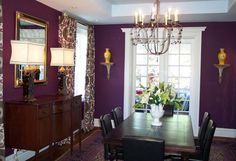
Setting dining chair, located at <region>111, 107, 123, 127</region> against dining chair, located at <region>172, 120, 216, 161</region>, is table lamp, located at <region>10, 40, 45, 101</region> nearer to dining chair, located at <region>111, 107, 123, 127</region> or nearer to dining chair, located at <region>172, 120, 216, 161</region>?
dining chair, located at <region>111, 107, 123, 127</region>

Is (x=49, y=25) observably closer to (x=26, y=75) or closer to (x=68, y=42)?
(x=68, y=42)

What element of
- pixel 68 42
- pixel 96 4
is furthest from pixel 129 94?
pixel 96 4

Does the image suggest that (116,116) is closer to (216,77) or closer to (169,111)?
(169,111)

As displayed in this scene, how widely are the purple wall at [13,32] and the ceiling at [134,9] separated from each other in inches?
6.9

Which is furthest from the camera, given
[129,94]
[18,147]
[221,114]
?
[129,94]

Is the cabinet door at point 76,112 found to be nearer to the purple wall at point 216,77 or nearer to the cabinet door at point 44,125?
the cabinet door at point 44,125

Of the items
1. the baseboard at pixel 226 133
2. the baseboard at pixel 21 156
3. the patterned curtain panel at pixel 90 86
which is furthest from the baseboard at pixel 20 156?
the baseboard at pixel 226 133

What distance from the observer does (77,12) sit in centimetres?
489

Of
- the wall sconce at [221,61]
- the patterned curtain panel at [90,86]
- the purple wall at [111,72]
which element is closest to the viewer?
the wall sconce at [221,61]

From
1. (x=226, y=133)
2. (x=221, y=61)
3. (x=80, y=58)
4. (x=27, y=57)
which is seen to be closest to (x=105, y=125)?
(x=27, y=57)

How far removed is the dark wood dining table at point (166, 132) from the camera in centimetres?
257

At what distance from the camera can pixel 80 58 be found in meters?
5.76

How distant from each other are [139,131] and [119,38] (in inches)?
139

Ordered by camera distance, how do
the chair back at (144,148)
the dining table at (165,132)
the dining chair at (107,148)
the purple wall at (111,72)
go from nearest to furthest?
1. the chair back at (144,148)
2. the dining table at (165,132)
3. the dining chair at (107,148)
4. the purple wall at (111,72)
